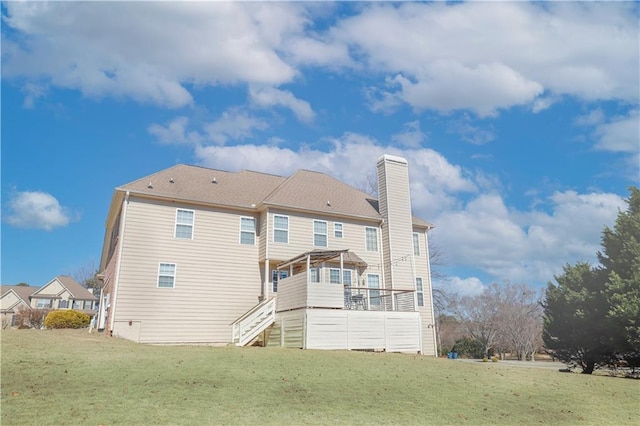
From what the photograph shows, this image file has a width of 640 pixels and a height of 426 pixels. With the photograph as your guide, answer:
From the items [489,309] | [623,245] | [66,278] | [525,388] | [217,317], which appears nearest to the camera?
[525,388]

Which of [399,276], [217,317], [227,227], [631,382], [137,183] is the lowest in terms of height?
[631,382]

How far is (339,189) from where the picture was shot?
25.9 metres

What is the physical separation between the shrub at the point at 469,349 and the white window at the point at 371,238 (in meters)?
24.8

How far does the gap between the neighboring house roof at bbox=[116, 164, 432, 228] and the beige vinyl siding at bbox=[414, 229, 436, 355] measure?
1474 mm

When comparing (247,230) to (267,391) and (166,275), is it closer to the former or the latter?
(166,275)

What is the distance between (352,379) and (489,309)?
41151mm

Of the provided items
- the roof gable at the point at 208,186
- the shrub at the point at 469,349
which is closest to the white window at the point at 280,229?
the roof gable at the point at 208,186

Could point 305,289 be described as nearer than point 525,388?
No

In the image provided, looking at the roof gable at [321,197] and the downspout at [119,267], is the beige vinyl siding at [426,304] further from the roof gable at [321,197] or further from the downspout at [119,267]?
the downspout at [119,267]

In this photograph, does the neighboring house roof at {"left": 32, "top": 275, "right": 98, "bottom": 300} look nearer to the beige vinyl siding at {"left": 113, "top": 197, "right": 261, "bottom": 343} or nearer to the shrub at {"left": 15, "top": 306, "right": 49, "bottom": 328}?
the shrub at {"left": 15, "top": 306, "right": 49, "bottom": 328}

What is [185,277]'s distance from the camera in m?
19.6

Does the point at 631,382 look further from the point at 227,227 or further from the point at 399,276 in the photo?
the point at 227,227

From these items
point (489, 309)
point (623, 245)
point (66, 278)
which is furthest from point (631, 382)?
point (66, 278)

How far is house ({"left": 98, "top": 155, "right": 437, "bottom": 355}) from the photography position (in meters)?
18.4
